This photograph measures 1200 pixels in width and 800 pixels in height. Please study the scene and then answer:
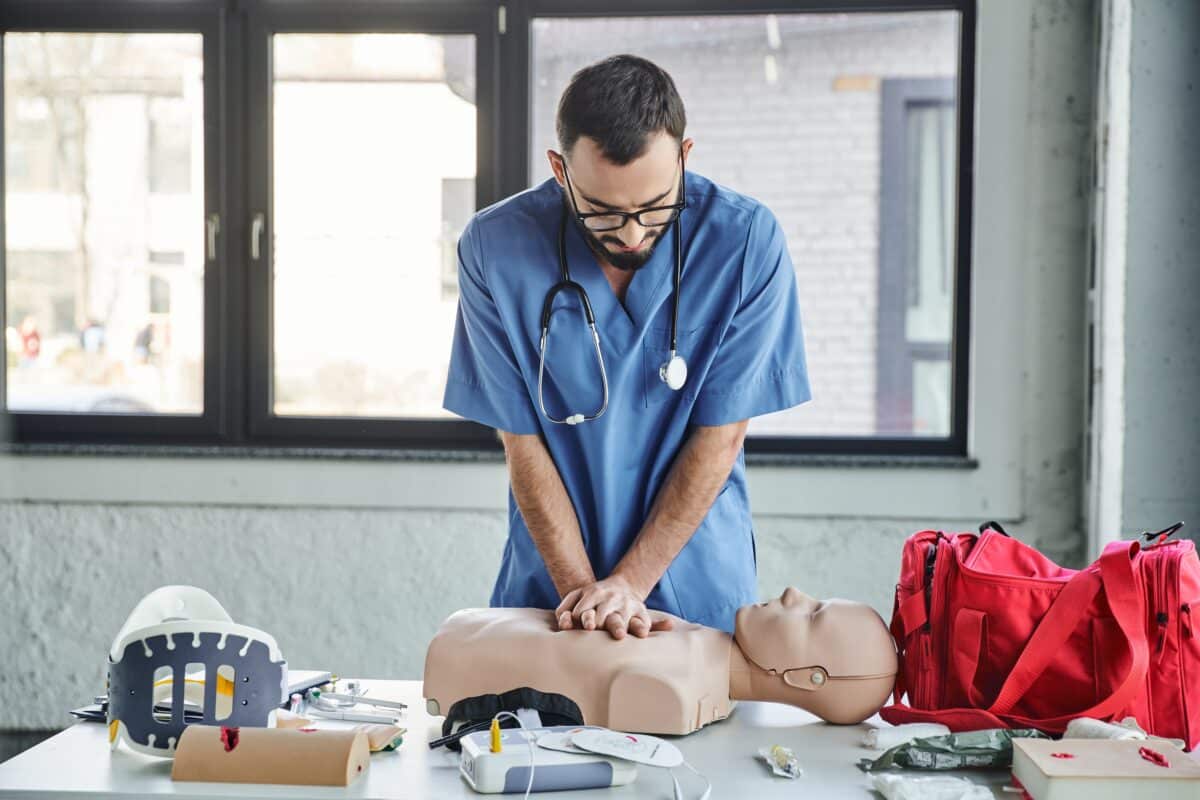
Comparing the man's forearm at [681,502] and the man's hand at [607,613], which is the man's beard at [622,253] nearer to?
the man's forearm at [681,502]

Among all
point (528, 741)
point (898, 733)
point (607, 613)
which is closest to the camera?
point (528, 741)

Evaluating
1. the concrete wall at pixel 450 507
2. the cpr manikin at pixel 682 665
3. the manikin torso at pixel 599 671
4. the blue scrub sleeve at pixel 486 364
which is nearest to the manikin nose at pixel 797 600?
the cpr manikin at pixel 682 665

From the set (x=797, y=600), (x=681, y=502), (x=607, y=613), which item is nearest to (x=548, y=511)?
(x=681, y=502)

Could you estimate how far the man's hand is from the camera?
1446 mm

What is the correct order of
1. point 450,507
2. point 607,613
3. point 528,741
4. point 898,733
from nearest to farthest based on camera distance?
point 528,741
point 898,733
point 607,613
point 450,507

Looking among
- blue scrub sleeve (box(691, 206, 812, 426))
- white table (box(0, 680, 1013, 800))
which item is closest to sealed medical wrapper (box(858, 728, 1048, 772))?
white table (box(0, 680, 1013, 800))

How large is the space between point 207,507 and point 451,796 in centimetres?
229

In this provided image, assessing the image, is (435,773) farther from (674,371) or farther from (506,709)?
(674,371)

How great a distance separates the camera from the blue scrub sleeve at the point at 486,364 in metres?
1.86

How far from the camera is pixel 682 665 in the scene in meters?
1.40

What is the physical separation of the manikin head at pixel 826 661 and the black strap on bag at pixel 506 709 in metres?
0.25

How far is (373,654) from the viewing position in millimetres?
3262

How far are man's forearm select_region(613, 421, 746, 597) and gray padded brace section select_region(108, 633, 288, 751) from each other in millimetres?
578

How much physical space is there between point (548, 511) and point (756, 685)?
19.3 inches
